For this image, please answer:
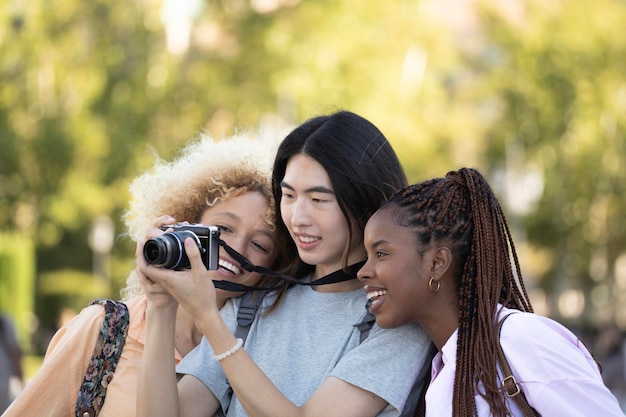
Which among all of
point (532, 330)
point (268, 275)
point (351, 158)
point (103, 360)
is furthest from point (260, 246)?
point (532, 330)

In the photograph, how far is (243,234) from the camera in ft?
13.2

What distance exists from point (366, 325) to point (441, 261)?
383 mm

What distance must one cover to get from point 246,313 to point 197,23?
20.2 metres

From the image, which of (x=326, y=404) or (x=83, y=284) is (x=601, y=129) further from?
(x=326, y=404)

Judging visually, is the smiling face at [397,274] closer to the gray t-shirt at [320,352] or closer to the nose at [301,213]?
the gray t-shirt at [320,352]

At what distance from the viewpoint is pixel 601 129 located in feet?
74.7

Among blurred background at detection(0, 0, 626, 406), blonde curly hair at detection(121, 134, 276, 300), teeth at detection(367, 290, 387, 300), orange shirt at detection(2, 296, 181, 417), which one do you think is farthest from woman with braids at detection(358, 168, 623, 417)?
blurred background at detection(0, 0, 626, 406)

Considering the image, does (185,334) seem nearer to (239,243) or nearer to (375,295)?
(239,243)

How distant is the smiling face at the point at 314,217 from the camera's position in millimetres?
3625

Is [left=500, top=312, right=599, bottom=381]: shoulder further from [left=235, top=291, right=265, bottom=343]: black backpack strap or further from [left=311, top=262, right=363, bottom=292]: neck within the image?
[left=235, top=291, right=265, bottom=343]: black backpack strap

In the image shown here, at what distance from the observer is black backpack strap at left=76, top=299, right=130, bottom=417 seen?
3.74 metres

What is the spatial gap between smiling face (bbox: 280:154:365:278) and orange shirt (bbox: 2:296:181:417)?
0.69 m

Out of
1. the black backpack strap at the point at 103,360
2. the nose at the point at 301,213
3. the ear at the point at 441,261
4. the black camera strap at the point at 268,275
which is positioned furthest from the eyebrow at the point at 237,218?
the ear at the point at 441,261

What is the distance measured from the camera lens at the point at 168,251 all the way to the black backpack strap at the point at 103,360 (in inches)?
20.1
